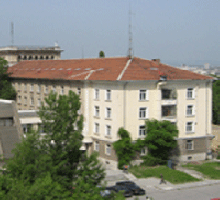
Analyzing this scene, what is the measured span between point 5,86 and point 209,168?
36.6 m

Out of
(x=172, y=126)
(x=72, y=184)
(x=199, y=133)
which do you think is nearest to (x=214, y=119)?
(x=199, y=133)

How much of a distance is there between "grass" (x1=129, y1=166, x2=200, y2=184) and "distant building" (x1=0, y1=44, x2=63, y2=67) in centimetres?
4075

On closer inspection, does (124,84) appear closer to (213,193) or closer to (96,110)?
(96,110)

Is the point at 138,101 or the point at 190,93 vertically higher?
the point at 190,93

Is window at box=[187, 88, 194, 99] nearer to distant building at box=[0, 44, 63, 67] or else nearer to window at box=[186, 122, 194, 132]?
window at box=[186, 122, 194, 132]

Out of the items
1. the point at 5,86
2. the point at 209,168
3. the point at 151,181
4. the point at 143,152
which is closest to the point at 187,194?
the point at 151,181

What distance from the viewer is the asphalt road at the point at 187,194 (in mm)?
35594

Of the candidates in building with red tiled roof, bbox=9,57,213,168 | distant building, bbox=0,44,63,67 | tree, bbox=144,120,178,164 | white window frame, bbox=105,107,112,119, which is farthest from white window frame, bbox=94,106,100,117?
distant building, bbox=0,44,63,67

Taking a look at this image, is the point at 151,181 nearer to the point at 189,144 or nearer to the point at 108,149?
the point at 108,149

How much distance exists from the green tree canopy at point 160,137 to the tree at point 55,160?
64.3ft

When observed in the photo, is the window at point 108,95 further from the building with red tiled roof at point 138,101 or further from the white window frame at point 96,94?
the white window frame at point 96,94

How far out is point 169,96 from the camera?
4700 centimetres

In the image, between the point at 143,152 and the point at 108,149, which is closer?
the point at 108,149

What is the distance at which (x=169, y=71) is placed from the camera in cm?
4800
